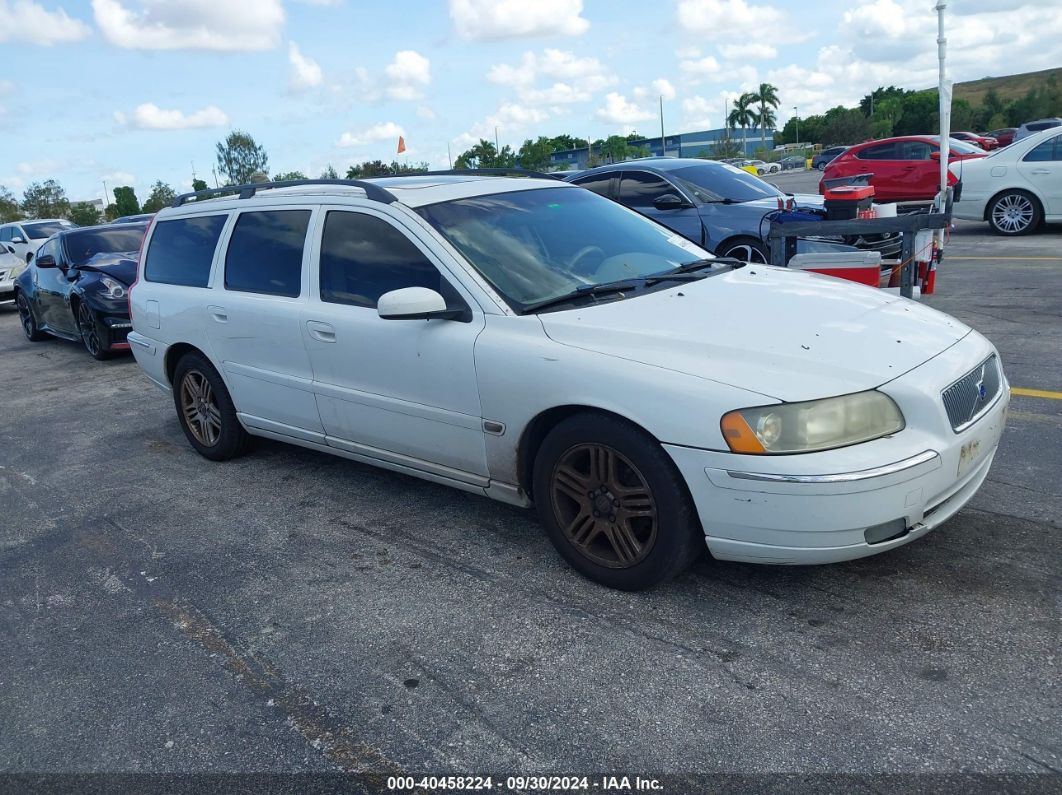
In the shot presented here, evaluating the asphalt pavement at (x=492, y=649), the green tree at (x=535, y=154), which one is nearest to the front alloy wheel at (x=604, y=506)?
the asphalt pavement at (x=492, y=649)

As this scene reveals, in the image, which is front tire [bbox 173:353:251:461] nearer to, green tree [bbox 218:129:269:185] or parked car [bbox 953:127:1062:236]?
parked car [bbox 953:127:1062:236]

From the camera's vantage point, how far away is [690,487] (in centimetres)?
314

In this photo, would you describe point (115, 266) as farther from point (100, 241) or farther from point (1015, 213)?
point (1015, 213)

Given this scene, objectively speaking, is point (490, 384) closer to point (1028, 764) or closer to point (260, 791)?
point (260, 791)

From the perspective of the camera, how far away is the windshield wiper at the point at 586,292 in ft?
12.4

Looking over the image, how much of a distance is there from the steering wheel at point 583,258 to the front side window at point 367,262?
604mm

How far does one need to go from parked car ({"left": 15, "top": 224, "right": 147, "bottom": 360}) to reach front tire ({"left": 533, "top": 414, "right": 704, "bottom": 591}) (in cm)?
781

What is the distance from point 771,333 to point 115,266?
29.7 feet

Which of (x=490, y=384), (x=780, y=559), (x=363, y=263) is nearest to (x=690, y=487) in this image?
(x=780, y=559)

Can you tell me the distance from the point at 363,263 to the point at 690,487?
2093 millimetres

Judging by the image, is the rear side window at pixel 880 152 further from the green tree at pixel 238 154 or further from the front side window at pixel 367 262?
the green tree at pixel 238 154

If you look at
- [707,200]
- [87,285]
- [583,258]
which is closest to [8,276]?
[87,285]

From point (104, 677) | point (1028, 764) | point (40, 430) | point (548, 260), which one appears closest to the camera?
point (1028, 764)

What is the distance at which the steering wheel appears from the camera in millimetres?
4082
